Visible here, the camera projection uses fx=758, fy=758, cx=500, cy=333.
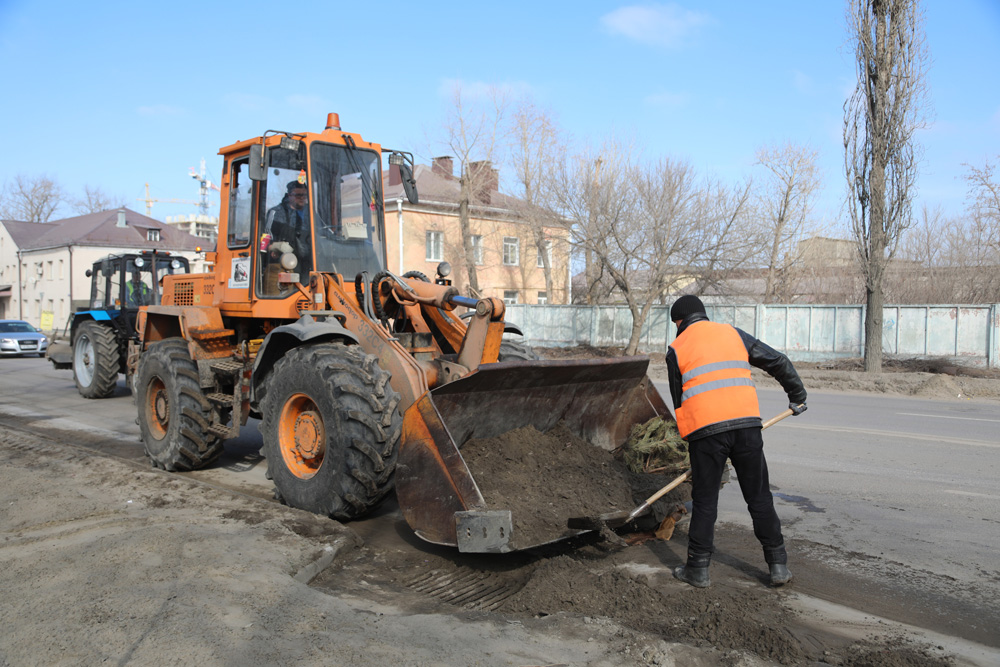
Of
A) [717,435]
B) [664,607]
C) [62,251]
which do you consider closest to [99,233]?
[62,251]

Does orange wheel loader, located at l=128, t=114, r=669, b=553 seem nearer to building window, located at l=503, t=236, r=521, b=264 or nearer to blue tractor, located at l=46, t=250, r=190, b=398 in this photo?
blue tractor, located at l=46, t=250, r=190, b=398

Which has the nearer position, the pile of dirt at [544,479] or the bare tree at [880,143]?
the pile of dirt at [544,479]

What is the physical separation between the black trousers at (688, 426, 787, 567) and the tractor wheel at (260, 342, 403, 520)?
2029 millimetres

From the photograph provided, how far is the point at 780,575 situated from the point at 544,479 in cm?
163

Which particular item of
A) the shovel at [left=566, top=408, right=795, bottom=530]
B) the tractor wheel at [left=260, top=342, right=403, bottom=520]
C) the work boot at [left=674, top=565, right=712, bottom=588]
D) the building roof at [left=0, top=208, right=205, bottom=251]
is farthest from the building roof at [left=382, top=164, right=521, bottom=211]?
the work boot at [left=674, top=565, right=712, bottom=588]

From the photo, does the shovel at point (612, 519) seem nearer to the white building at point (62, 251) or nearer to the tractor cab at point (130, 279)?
the tractor cab at point (130, 279)

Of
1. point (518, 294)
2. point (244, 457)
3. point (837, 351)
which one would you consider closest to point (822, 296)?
point (837, 351)

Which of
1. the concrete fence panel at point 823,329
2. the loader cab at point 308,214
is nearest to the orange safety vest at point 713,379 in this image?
the loader cab at point 308,214

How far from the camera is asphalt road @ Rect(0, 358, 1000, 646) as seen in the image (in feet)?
16.6

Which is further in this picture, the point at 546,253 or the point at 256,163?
the point at 546,253

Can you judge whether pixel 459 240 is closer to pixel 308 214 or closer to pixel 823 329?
pixel 823 329

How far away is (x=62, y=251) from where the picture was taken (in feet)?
148

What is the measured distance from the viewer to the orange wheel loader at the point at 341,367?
505 cm

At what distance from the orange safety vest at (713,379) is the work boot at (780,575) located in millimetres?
901
